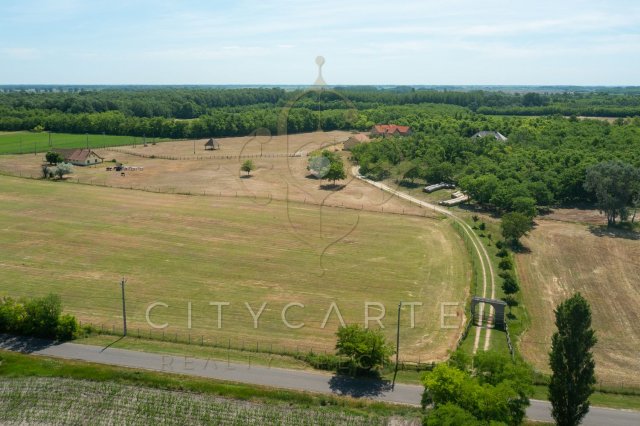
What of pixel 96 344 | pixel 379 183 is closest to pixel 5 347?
pixel 96 344

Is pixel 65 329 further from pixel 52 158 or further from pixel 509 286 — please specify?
pixel 52 158

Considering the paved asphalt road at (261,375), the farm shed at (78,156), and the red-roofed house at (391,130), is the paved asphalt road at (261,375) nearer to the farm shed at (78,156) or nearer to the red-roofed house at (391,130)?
the farm shed at (78,156)

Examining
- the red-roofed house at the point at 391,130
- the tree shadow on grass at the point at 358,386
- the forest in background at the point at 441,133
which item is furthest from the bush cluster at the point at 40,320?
the red-roofed house at the point at 391,130

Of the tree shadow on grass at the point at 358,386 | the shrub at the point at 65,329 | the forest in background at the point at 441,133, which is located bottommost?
the tree shadow on grass at the point at 358,386

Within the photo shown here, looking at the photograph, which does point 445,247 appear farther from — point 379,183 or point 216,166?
point 216,166

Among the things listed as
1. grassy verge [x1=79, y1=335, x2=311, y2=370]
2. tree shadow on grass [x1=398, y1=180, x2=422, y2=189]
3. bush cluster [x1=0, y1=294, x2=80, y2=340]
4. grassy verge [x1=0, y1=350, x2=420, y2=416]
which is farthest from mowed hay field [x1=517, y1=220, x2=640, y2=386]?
bush cluster [x1=0, y1=294, x2=80, y2=340]

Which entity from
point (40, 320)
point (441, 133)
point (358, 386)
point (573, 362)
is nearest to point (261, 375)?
point (358, 386)
